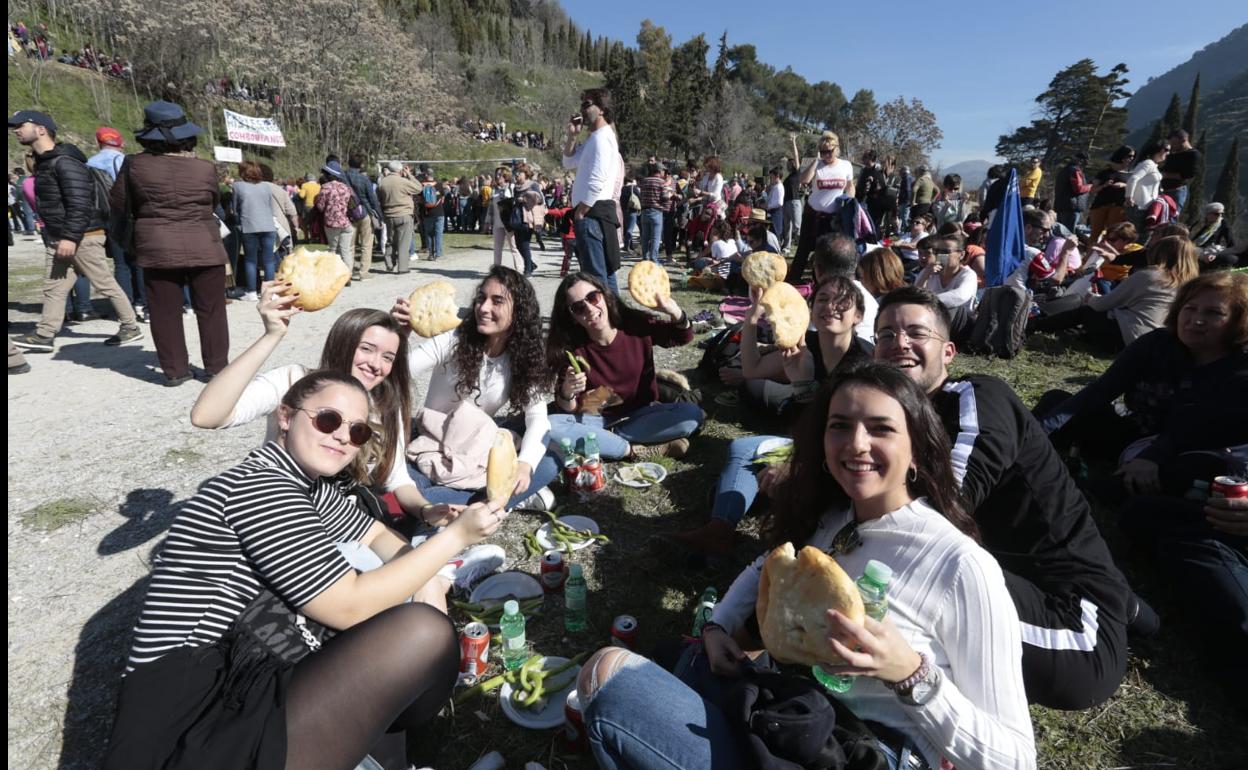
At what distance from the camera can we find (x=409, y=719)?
2086 mm

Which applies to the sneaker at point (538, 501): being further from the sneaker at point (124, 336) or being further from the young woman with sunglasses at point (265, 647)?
the sneaker at point (124, 336)

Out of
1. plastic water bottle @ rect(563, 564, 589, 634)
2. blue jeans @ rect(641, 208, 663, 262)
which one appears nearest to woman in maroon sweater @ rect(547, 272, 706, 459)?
plastic water bottle @ rect(563, 564, 589, 634)

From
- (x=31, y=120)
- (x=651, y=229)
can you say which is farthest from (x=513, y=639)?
(x=651, y=229)

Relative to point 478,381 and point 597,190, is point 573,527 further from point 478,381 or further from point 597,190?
point 597,190

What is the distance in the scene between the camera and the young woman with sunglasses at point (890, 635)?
1.54 m

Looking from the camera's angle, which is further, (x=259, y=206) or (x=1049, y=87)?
(x=1049, y=87)

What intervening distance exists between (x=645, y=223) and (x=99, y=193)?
9.12 m

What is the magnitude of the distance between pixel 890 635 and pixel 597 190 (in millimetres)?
5676

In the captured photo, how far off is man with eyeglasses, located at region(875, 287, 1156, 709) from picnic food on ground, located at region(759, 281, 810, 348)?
64.1 inches

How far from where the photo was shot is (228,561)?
183cm

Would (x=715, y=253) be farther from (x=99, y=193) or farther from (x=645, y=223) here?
(x=99, y=193)

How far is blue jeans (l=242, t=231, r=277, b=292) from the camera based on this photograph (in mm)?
9164

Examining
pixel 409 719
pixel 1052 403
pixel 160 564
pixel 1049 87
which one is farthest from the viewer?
pixel 1049 87

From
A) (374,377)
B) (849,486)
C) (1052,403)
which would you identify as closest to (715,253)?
(1052,403)
